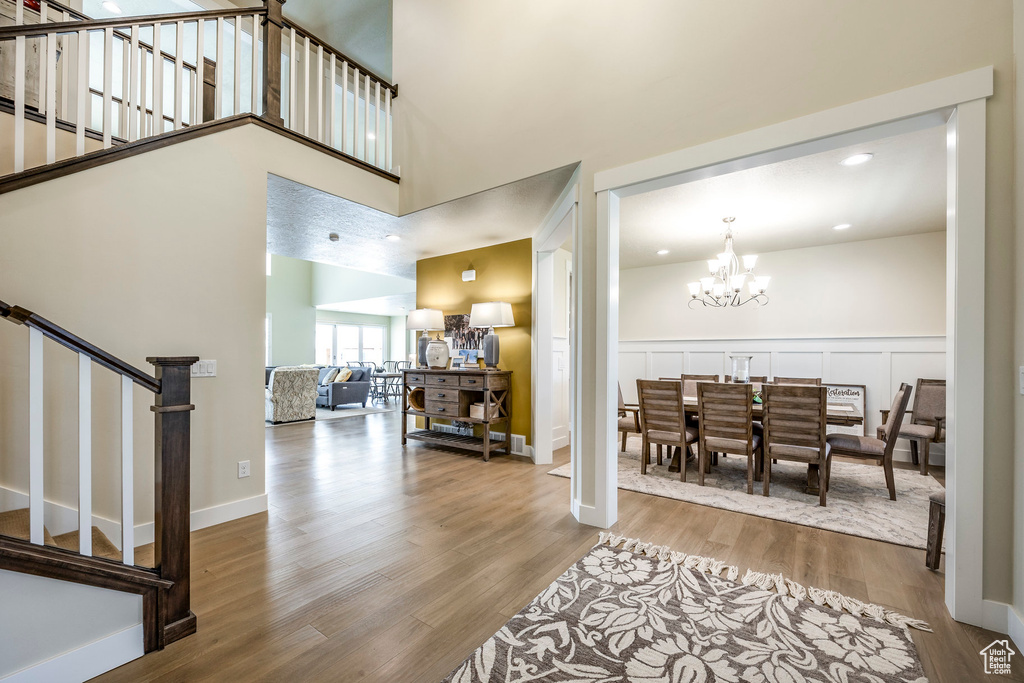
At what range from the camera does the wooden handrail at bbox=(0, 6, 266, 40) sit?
2.23m

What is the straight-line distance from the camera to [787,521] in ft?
9.55

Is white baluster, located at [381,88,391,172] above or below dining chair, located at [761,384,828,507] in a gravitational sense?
above

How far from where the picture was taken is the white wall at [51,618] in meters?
1.31

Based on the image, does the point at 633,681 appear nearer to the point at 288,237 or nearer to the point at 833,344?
the point at 288,237

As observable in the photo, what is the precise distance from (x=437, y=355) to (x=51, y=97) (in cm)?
356

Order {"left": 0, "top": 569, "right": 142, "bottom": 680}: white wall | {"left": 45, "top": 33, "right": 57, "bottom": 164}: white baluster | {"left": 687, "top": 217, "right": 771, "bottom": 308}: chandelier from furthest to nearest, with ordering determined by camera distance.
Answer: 1. {"left": 687, "top": 217, "right": 771, "bottom": 308}: chandelier
2. {"left": 45, "top": 33, "right": 57, "bottom": 164}: white baluster
3. {"left": 0, "top": 569, "right": 142, "bottom": 680}: white wall

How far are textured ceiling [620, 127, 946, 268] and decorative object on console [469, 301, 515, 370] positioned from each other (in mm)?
1616

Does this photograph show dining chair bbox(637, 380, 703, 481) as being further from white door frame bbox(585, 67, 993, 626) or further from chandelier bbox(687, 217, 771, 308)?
white door frame bbox(585, 67, 993, 626)

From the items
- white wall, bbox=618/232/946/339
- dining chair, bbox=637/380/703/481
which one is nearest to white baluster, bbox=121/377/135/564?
dining chair, bbox=637/380/703/481

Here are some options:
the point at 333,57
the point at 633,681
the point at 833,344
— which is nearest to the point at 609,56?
the point at 333,57

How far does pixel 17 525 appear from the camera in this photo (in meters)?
1.88

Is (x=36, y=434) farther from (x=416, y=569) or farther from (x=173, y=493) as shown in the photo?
(x=416, y=569)

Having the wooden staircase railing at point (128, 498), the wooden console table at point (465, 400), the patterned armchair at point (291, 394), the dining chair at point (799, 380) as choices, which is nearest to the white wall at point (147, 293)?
the wooden staircase railing at point (128, 498)

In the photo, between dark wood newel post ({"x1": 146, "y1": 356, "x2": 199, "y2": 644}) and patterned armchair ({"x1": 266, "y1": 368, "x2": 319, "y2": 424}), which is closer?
dark wood newel post ({"x1": 146, "y1": 356, "x2": 199, "y2": 644})
